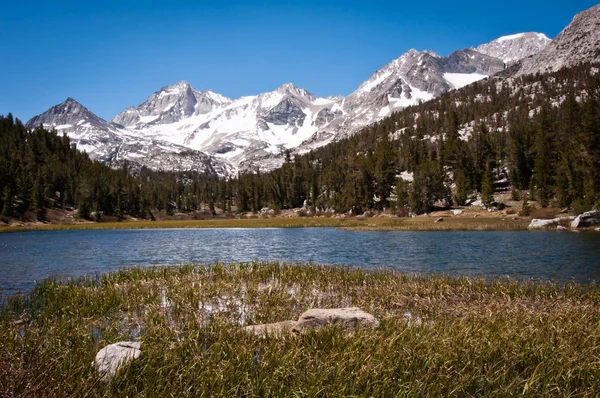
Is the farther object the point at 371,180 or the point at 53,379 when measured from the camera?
the point at 371,180

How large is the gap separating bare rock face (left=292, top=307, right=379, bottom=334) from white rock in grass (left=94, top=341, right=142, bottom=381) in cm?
462

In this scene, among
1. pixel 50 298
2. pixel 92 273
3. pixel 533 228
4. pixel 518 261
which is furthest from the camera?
pixel 533 228

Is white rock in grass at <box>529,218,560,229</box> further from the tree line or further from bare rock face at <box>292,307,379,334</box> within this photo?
bare rock face at <box>292,307,379,334</box>

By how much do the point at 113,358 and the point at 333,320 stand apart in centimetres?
609

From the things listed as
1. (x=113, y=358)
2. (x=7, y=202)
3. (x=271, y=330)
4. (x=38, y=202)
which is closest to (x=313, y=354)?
(x=271, y=330)

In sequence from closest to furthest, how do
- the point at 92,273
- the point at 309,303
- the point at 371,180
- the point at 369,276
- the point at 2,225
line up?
the point at 309,303
the point at 369,276
the point at 92,273
the point at 2,225
the point at 371,180

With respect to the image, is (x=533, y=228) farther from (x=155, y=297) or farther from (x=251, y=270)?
(x=155, y=297)

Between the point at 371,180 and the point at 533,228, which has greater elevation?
the point at 371,180

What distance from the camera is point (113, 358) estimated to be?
334 inches

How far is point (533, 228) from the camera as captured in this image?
202 ft

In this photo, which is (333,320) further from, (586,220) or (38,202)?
(38,202)

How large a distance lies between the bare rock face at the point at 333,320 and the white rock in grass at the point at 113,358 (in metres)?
4.62

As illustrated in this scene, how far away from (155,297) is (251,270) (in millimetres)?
7206

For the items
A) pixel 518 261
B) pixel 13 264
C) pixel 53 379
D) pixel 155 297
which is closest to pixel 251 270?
pixel 155 297
